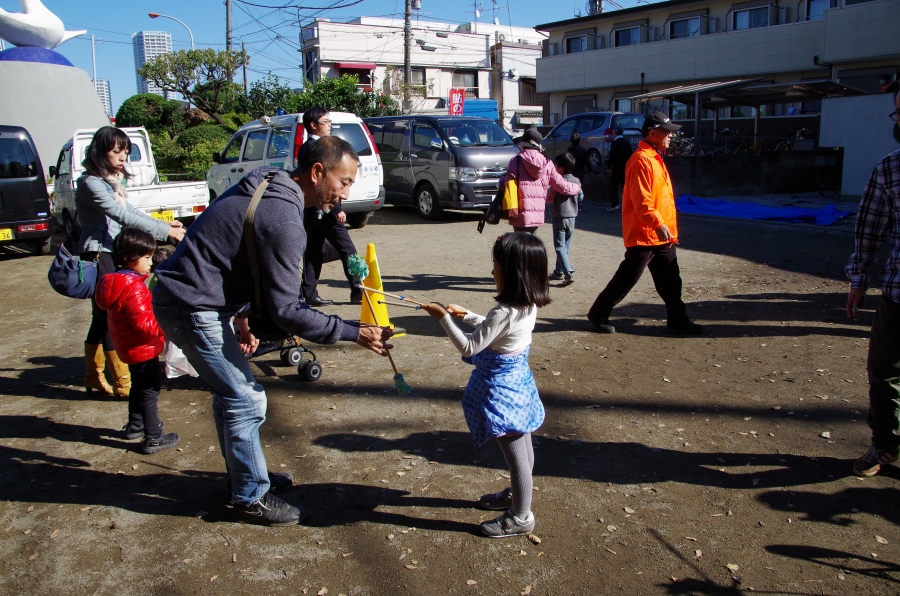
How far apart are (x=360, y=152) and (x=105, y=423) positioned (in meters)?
9.24

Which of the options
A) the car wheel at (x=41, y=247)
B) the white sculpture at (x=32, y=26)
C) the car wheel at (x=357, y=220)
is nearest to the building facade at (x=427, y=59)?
the white sculpture at (x=32, y=26)

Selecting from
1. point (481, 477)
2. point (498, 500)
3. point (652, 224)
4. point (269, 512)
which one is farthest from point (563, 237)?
point (269, 512)

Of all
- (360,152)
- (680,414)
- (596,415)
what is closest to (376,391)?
(596,415)

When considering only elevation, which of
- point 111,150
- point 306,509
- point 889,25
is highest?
point 889,25

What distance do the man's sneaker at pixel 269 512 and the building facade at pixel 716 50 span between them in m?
23.6

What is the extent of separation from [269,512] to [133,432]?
1548 millimetres

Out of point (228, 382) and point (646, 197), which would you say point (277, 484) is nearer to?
point (228, 382)

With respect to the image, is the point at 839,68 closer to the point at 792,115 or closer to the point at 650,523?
the point at 792,115

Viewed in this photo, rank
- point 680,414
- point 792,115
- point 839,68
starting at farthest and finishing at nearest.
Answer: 1. point 792,115
2. point 839,68
3. point 680,414

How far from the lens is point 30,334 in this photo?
22.9 feet

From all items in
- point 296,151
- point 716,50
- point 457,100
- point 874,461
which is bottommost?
point 874,461

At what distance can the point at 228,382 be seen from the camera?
312cm

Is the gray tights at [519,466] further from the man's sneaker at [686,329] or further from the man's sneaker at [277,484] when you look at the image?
the man's sneaker at [686,329]

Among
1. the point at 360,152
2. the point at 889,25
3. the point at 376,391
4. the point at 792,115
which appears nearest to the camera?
the point at 376,391
